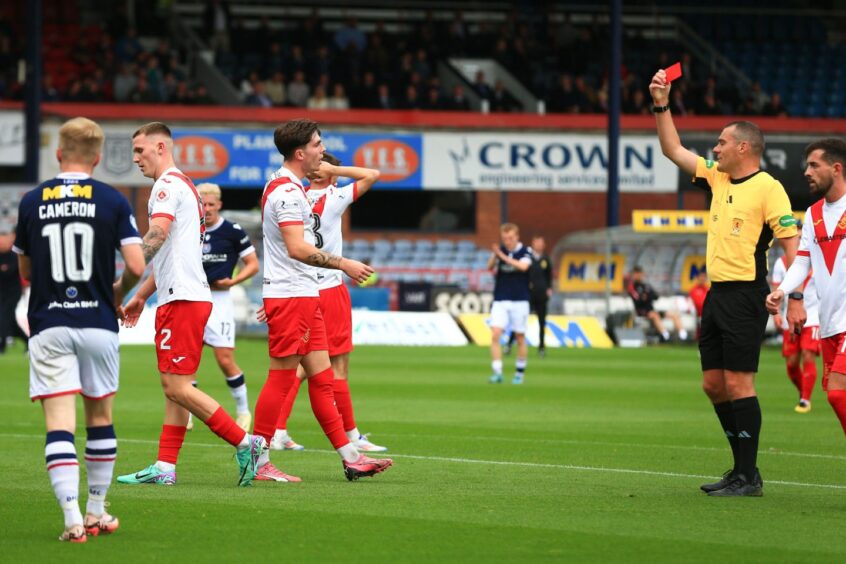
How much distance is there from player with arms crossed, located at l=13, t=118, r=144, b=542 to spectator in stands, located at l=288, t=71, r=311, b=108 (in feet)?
113

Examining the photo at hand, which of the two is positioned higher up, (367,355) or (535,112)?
(535,112)

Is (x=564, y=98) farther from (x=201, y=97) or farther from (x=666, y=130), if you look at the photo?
(x=666, y=130)

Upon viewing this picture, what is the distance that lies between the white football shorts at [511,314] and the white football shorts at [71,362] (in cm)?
1519

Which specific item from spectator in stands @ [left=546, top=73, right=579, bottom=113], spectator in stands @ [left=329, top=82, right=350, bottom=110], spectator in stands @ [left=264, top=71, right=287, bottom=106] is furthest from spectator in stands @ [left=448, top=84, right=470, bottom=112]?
spectator in stands @ [left=264, top=71, right=287, bottom=106]

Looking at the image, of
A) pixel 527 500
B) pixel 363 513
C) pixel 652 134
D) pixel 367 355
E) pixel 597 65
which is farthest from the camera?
pixel 597 65

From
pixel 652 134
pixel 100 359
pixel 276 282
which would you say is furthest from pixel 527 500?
pixel 652 134

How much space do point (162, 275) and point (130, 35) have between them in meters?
34.9

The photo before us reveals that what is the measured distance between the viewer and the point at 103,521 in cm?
790

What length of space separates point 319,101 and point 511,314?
66.6ft

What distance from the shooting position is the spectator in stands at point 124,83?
4016 cm

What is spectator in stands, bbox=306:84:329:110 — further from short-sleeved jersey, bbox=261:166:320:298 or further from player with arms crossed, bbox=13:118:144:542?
player with arms crossed, bbox=13:118:144:542

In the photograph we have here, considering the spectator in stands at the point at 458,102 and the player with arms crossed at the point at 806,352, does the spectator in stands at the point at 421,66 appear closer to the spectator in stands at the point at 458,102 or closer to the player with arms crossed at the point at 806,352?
the spectator in stands at the point at 458,102

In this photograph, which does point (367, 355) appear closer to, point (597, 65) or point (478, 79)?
point (478, 79)

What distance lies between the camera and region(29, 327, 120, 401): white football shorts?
297 inches
